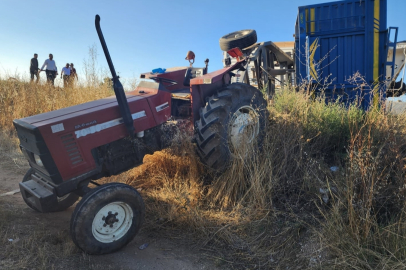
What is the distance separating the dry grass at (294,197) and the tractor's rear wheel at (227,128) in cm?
19

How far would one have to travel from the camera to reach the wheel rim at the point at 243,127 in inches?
156

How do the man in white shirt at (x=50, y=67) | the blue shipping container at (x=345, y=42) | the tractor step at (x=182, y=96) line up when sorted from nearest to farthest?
the tractor step at (x=182, y=96) < the blue shipping container at (x=345, y=42) < the man in white shirt at (x=50, y=67)

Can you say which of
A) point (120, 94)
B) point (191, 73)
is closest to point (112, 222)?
point (120, 94)

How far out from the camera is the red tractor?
2840 millimetres

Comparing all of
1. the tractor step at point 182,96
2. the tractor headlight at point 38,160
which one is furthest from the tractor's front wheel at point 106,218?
the tractor step at point 182,96

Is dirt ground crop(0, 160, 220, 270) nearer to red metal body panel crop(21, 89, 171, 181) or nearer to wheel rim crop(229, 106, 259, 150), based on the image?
red metal body panel crop(21, 89, 171, 181)

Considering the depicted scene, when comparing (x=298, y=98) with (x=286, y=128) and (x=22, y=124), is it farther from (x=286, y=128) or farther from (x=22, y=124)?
(x=22, y=124)

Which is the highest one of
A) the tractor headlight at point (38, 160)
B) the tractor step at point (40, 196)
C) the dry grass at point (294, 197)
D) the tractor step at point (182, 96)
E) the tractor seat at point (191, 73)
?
the tractor seat at point (191, 73)

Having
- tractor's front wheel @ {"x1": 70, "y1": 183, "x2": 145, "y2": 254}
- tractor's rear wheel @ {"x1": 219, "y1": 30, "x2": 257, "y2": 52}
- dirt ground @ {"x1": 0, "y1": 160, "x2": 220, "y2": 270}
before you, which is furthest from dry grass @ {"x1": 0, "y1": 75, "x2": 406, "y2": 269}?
tractor's rear wheel @ {"x1": 219, "y1": 30, "x2": 257, "y2": 52}

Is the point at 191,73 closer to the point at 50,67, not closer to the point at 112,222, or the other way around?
the point at 112,222

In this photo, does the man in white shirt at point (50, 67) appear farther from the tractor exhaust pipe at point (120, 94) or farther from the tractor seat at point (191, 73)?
the tractor exhaust pipe at point (120, 94)

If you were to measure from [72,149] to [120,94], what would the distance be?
0.72m

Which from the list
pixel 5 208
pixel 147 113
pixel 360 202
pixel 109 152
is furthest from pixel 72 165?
pixel 360 202

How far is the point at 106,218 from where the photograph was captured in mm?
2879
